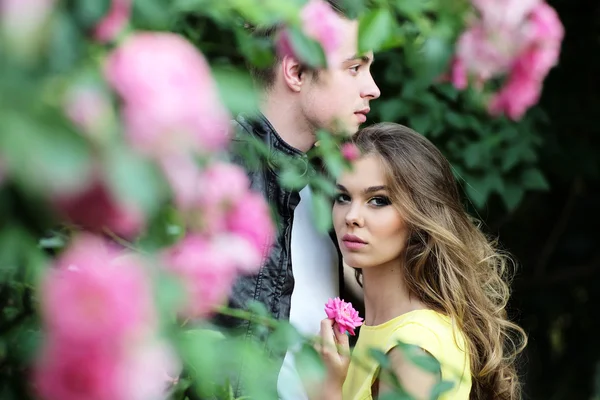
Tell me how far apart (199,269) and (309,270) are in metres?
1.45

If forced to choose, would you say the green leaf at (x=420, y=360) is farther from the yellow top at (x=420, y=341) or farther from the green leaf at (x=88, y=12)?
the yellow top at (x=420, y=341)

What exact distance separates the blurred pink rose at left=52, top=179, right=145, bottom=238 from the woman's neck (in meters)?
1.60

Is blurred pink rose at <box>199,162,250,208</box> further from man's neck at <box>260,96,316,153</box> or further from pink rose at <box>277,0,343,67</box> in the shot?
man's neck at <box>260,96,316,153</box>

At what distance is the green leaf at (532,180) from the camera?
3293mm

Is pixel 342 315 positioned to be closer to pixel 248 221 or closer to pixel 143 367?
pixel 248 221

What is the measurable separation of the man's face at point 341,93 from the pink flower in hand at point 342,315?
15.6 inches

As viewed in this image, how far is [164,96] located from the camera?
0.66 m

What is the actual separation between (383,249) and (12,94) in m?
1.64

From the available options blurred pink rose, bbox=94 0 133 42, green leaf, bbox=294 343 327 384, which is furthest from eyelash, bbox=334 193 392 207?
blurred pink rose, bbox=94 0 133 42

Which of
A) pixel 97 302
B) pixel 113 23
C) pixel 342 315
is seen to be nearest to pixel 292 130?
pixel 342 315

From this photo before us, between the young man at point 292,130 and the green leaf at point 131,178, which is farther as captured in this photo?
the young man at point 292,130

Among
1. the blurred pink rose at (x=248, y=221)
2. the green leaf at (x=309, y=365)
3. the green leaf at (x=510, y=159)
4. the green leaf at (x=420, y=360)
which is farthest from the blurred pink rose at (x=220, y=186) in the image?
the green leaf at (x=510, y=159)

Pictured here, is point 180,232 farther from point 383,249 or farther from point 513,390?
point 513,390

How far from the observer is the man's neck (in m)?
2.13
